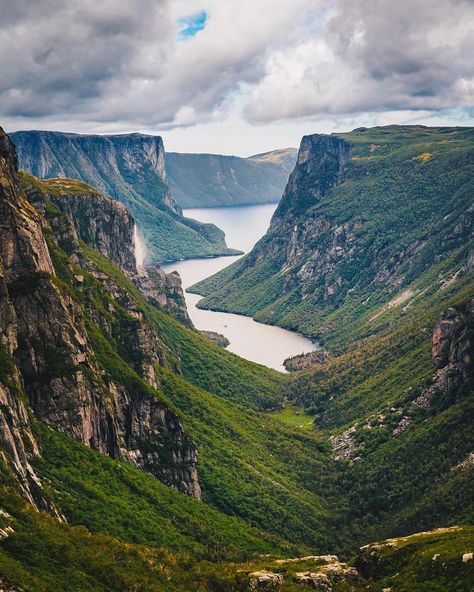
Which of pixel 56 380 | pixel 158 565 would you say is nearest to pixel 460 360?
pixel 56 380

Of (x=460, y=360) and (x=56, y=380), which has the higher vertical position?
(x=56, y=380)

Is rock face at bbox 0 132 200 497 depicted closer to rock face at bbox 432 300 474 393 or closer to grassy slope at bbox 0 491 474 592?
grassy slope at bbox 0 491 474 592

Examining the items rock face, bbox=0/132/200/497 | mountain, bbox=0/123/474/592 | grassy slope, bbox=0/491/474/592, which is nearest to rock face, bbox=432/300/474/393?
mountain, bbox=0/123/474/592

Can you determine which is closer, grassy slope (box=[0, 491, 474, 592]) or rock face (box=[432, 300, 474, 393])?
grassy slope (box=[0, 491, 474, 592])

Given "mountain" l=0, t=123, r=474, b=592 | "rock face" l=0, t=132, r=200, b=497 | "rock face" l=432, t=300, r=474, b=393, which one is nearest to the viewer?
"mountain" l=0, t=123, r=474, b=592

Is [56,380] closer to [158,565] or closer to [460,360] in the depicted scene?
[158,565]

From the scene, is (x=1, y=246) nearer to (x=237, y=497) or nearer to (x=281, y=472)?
(x=237, y=497)

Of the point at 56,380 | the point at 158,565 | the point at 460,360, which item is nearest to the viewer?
the point at 158,565

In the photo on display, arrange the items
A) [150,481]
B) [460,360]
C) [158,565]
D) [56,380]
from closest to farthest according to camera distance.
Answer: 1. [158,565]
2. [56,380]
3. [150,481]
4. [460,360]

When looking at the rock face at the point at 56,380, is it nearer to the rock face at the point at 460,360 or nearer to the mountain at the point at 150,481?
the mountain at the point at 150,481

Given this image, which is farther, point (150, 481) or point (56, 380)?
point (150, 481)

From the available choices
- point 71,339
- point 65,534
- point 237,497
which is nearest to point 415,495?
point 237,497

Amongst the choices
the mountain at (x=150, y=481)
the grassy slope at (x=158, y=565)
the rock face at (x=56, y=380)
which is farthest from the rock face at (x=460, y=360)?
the grassy slope at (x=158, y=565)
